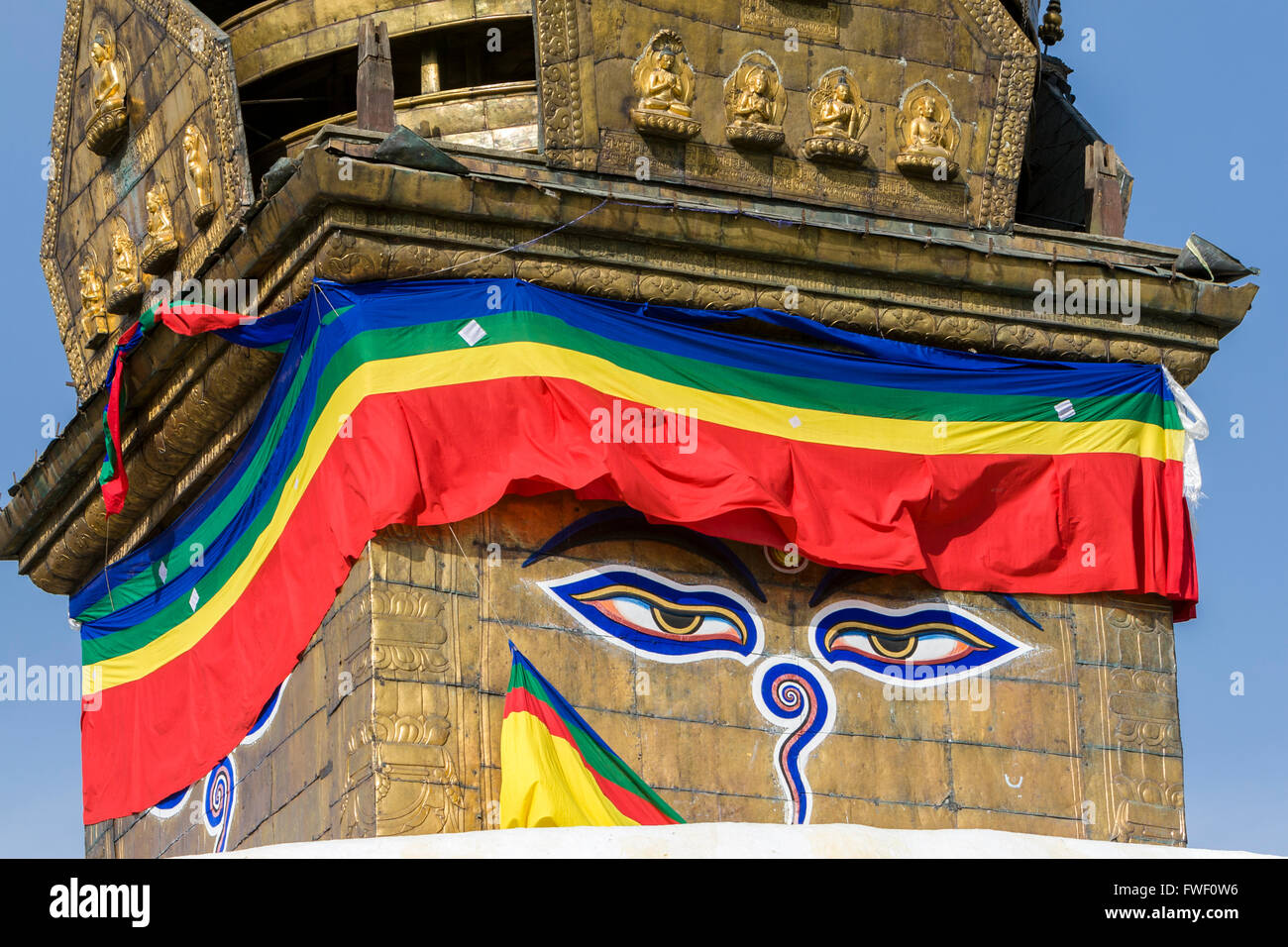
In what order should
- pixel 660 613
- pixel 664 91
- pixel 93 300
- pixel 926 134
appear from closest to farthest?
1. pixel 660 613
2. pixel 664 91
3. pixel 926 134
4. pixel 93 300

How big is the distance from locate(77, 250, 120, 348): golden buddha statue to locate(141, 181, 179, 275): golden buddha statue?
1.10 meters

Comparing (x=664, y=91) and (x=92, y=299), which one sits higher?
(x=664, y=91)

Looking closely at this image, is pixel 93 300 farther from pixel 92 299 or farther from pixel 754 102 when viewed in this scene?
pixel 754 102

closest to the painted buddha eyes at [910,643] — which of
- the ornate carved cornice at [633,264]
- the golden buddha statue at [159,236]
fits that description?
the ornate carved cornice at [633,264]

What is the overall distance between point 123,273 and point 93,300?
2.55 feet

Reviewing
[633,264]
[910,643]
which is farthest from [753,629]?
[633,264]

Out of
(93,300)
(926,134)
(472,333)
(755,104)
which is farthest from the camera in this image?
(93,300)

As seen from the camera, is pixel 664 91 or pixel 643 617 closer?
pixel 643 617

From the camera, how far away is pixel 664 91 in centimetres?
2062

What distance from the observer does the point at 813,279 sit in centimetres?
2062

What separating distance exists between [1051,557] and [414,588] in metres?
5.29

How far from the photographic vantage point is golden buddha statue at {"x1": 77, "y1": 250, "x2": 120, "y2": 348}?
76.9 ft
